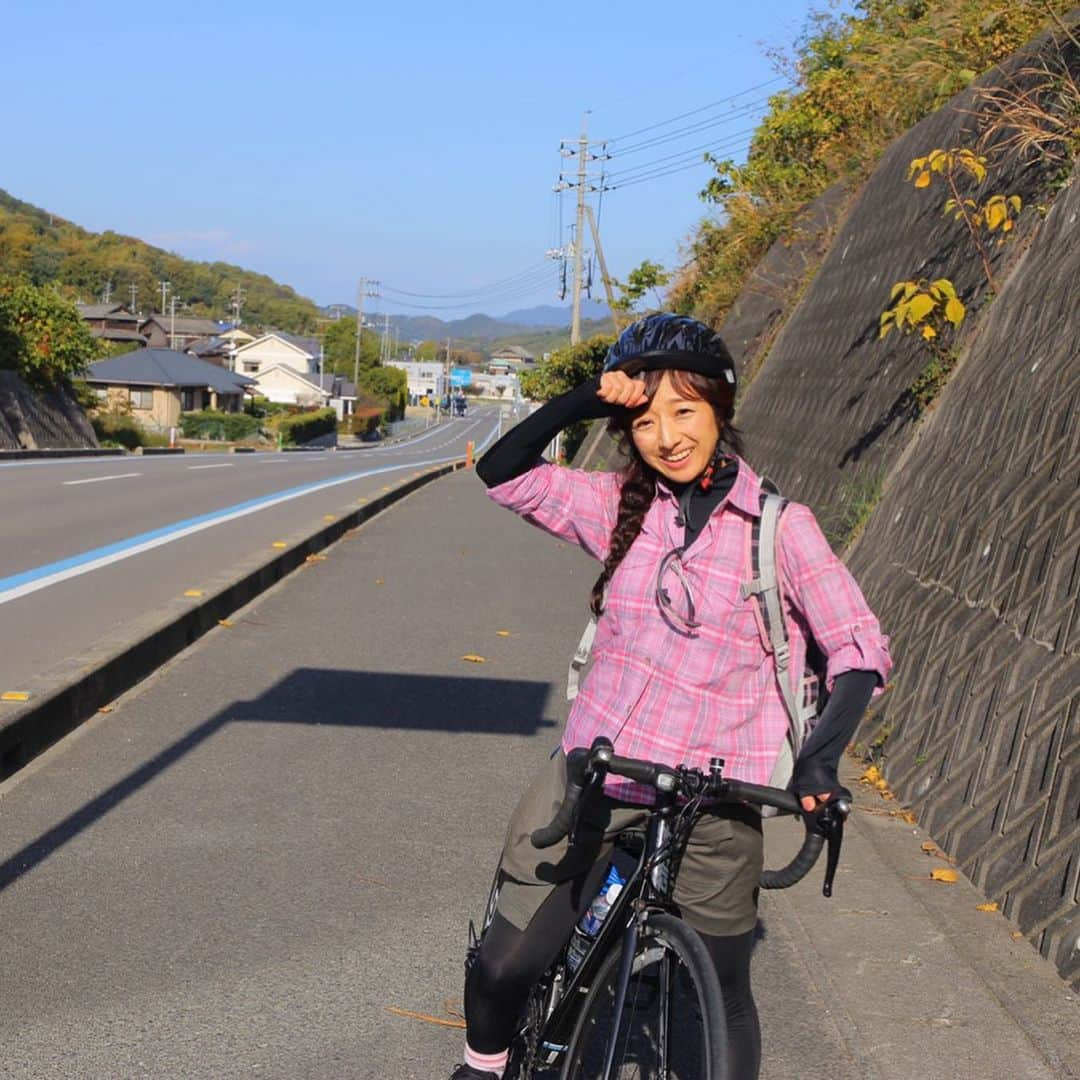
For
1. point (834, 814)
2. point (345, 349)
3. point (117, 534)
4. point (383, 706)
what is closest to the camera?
point (834, 814)

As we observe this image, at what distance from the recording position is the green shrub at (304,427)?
90.0 metres

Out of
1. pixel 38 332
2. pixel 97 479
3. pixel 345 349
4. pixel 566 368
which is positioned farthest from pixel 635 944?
pixel 345 349

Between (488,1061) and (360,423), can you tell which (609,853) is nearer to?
(488,1061)

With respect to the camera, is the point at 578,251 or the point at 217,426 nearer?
the point at 578,251

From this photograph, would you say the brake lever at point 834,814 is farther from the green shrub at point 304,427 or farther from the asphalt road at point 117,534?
the green shrub at point 304,427

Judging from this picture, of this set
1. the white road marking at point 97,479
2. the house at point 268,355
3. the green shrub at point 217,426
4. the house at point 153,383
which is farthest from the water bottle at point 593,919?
the house at point 268,355

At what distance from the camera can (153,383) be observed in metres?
87.8

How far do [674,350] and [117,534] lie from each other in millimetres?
13274

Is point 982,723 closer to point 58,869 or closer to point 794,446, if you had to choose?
point 58,869

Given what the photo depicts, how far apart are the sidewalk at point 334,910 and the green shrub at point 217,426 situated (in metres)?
82.1

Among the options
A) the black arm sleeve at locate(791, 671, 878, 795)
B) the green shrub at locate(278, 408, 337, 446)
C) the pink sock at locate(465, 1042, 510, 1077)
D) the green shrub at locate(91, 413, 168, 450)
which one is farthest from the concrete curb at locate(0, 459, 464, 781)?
the green shrub at locate(278, 408, 337, 446)

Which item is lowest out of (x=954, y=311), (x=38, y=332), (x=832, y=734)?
(x=38, y=332)

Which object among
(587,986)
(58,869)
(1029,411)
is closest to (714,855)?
(587,986)

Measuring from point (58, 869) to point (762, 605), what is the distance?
3.08 metres
